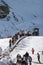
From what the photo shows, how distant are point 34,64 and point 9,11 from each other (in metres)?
6.00

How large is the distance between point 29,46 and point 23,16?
365 cm

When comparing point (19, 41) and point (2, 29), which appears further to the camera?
point (2, 29)

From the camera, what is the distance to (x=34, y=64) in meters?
12.1

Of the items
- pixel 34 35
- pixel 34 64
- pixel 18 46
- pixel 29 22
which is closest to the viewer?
pixel 34 64

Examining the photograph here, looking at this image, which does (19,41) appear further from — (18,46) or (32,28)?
(32,28)

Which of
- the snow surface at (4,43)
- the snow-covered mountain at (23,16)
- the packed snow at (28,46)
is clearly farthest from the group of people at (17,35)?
the snow-covered mountain at (23,16)

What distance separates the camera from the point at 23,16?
17.6 m

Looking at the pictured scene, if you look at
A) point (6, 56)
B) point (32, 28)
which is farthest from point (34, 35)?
point (6, 56)

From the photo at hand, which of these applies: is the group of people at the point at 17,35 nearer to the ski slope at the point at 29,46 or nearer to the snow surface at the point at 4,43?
the snow surface at the point at 4,43

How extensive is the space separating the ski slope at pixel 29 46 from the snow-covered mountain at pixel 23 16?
1930 mm

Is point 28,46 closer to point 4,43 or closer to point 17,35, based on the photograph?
point 4,43

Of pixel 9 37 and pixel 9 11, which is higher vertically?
pixel 9 11

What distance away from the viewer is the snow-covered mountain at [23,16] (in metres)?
17.3

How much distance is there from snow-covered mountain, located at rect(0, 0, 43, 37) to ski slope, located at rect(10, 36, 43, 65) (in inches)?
76.0
